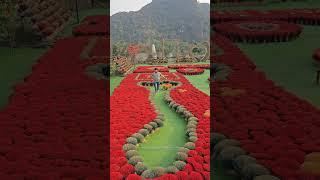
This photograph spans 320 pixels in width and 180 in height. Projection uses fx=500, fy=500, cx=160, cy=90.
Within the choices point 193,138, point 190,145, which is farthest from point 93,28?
point 190,145

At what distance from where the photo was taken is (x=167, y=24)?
28.3m

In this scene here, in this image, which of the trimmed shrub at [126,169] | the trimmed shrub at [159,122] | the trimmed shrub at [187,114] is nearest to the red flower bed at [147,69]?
the trimmed shrub at [187,114]

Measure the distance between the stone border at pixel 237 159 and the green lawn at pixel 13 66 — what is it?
19.9ft

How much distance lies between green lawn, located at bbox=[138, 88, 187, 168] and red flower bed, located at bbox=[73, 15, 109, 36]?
498 inches

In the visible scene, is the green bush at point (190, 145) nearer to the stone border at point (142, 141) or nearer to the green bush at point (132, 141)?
the stone border at point (142, 141)

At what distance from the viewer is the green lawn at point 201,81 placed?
576 inches

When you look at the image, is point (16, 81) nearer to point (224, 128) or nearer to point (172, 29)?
point (224, 128)

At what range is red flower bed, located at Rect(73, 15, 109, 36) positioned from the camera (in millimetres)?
23422

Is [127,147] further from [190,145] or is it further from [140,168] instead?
[190,145]

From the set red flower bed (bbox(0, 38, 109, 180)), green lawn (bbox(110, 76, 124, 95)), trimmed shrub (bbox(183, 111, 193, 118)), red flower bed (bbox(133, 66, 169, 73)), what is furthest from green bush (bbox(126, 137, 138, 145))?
red flower bed (bbox(133, 66, 169, 73))

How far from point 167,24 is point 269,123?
1959 centimetres

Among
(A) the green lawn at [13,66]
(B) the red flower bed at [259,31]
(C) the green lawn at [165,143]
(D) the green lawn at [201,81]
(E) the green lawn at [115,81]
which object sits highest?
(B) the red flower bed at [259,31]

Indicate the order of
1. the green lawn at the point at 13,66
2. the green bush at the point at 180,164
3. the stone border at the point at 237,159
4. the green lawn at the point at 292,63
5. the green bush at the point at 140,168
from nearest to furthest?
the stone border at the point at 237,159, the green bush at the point at 140,168, the green bush at the point at 180,164, the green lawn at the point at 292,63, the green lawn at the point at 13,66

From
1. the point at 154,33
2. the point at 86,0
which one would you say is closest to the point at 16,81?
the point at 154,33
